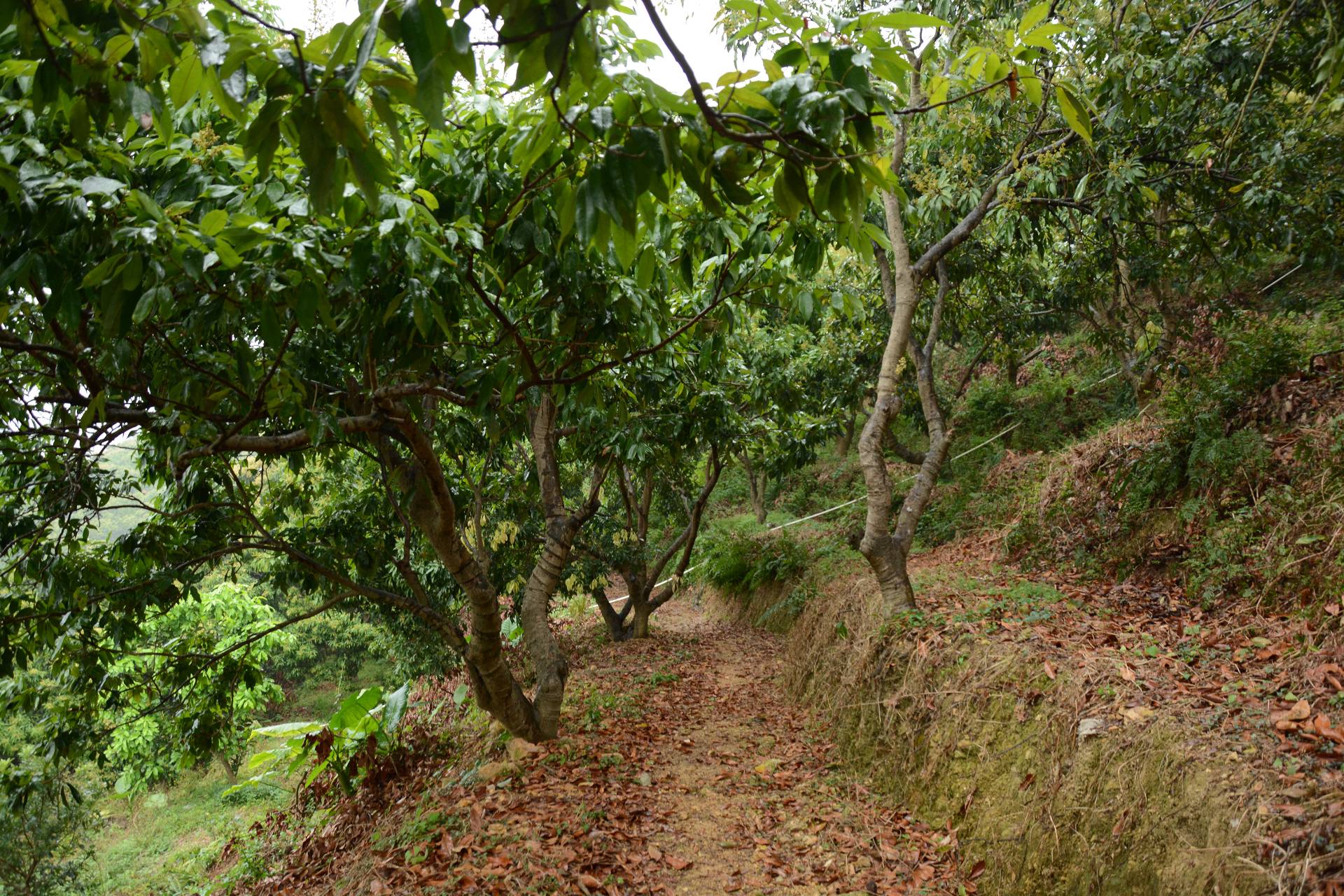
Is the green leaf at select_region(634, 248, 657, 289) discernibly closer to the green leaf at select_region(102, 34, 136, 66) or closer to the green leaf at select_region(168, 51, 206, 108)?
the green leaf at select_region(168, 51, 206, 108)

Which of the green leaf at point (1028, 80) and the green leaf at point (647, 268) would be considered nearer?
the green leaf at point (647, 268)

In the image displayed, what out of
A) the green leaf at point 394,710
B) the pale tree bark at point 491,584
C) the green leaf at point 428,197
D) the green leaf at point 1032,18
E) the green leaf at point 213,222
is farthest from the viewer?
the green leaf at point 394,710

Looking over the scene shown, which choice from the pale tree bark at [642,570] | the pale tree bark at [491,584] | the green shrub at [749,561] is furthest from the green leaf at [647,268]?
the green shrub at [749,561]

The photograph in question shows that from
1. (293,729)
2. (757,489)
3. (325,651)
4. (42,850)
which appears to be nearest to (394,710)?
(293,729)

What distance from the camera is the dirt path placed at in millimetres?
4098

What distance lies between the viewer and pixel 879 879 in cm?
402

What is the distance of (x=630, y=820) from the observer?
4758mm

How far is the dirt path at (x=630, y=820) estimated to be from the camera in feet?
13.4

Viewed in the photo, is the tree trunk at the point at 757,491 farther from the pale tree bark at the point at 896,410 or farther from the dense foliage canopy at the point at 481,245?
the pale tree bark at the point at 896,410

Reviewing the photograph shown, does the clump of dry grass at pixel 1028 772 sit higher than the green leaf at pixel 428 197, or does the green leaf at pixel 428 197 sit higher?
the green leaf at pixel 428 197

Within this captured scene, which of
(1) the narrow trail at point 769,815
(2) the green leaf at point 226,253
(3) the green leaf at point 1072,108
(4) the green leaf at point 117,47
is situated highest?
(4) the green leaf at point 117,47

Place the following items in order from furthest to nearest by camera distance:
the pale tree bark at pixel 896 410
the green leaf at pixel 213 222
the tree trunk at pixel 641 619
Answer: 1. the tree trunk at pixel 641 619
2. the pale tree bark at pixel 896 410
3. the green leaf at pixel 213 222

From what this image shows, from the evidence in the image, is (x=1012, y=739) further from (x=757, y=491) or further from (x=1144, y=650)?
(x=757, y=491)

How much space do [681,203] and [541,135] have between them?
210 cm
